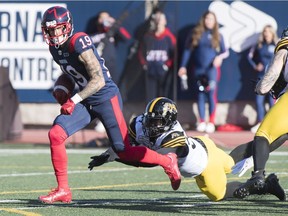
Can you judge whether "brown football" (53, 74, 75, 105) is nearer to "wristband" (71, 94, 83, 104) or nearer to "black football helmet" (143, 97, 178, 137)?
"wristband" (71, 94, 83, 104)

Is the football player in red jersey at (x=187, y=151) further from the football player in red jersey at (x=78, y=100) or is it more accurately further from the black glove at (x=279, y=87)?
the black glove at (x=279, y=87)

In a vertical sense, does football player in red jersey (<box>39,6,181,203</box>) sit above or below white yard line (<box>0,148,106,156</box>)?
above

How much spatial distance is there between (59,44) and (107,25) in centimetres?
794

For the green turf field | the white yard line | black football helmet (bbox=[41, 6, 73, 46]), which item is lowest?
the white yard line

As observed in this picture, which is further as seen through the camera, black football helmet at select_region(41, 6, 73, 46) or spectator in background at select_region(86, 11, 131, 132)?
spectator in background at select_region(86, 11, 131, 132)

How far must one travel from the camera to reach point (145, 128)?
6938mm

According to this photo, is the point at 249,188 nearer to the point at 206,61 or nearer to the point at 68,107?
the point at 68,107

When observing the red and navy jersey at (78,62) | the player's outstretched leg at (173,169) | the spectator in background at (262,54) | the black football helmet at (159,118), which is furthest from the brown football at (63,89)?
the spectator in background at (262,54)

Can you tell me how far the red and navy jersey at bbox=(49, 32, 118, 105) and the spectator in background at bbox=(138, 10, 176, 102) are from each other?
302 inches

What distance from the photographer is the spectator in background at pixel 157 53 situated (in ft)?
49.7

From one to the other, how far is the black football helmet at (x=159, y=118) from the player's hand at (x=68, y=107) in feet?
1.93

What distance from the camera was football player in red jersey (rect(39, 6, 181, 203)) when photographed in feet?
23.6

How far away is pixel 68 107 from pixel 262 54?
8.56m

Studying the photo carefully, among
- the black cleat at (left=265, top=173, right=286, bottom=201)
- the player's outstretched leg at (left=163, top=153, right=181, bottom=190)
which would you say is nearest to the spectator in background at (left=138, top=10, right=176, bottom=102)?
the black cleat at (left=265, top=173, right=286, bottom=201)
